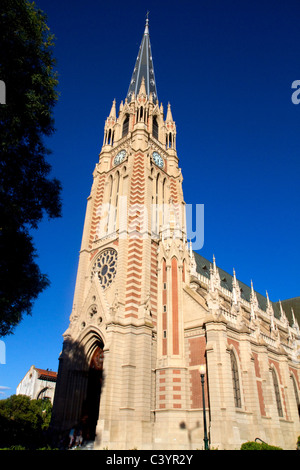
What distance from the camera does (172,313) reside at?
89.3ft

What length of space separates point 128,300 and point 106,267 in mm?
5809

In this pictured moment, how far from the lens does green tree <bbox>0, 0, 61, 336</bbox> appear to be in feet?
47.0

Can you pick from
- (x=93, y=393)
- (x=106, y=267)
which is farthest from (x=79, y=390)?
(x=106, y=267)

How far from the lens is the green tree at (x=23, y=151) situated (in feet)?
47.0

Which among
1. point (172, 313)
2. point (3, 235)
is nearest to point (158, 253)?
point (172, 313)

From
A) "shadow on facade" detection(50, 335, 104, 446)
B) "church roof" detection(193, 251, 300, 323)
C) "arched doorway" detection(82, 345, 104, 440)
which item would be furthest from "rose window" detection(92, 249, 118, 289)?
"church roof" detection(193, 251, 300, 323)

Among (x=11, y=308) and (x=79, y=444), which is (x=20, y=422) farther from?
(x=11, y=308)

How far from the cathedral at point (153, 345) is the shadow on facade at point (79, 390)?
0.28 feet

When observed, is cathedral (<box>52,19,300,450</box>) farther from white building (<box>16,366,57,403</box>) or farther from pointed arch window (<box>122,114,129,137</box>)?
white building (<box>16,366,57,403</box>)

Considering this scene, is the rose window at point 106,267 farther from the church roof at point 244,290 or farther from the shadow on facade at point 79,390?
the church roof at point 244,290

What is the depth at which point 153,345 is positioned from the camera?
26578 mm

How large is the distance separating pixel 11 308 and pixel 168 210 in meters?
23.7

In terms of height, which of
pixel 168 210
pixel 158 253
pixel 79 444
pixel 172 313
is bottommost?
pixel 79 444

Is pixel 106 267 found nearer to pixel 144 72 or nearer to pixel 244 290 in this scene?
pixel 244 290
